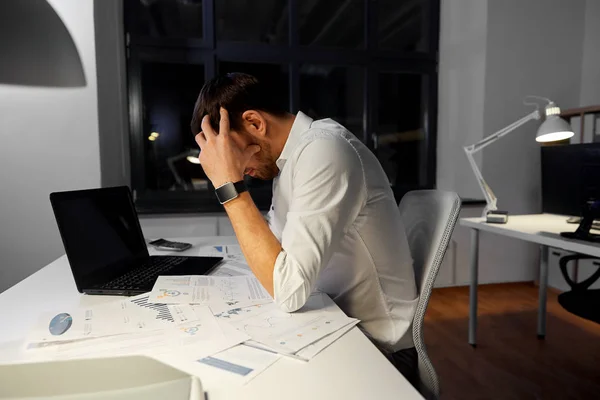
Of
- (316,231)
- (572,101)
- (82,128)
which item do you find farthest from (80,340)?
(572,101)

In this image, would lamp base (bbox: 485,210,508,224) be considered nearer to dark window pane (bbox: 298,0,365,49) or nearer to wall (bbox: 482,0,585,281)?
wall (bbox: 482,0,585,281)

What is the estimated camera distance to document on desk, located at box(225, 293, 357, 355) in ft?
2.29

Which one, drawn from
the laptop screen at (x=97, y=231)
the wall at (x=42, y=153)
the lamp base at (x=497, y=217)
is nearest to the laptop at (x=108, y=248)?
the laptop screen at (x=97, y=231)

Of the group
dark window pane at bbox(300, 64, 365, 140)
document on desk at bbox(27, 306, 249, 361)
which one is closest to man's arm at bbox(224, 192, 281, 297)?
document on desk at bbox(27, 306, 249, 361)

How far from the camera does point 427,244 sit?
109 centimetres

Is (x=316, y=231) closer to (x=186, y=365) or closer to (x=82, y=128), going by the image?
(x=186, y=365)

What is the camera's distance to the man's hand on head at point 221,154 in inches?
39.7

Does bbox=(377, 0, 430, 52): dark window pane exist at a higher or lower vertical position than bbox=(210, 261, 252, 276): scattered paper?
higher

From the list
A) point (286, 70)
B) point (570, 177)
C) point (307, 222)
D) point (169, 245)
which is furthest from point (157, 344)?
point (286, 70)

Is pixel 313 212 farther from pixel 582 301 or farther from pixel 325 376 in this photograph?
pixel 582 301

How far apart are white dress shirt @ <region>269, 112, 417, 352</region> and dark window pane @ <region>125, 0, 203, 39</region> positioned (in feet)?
8.05

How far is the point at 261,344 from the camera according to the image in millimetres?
688

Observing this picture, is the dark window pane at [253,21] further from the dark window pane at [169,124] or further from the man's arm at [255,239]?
the man's arm at [255,239]

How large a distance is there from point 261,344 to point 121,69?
109 inches
